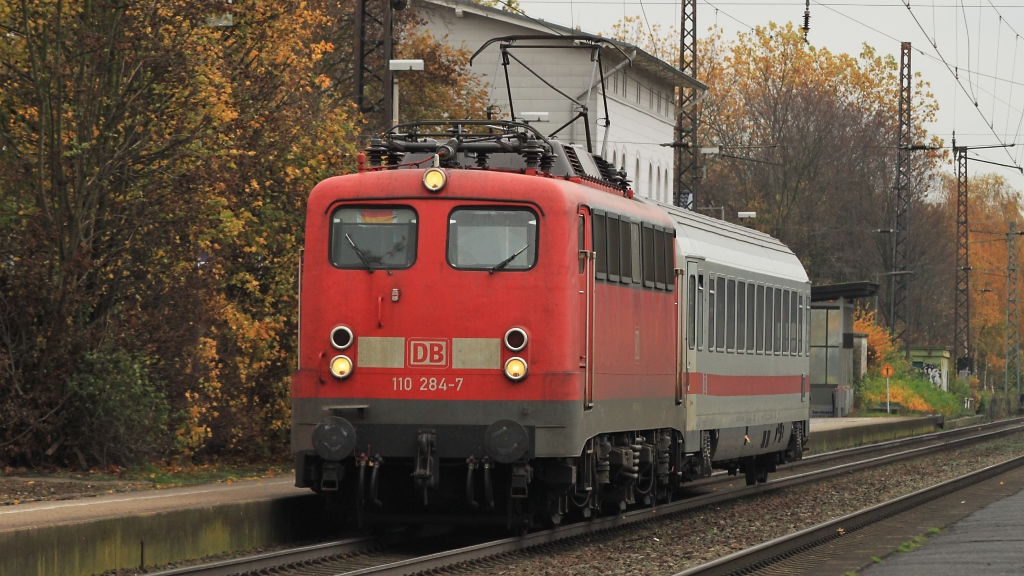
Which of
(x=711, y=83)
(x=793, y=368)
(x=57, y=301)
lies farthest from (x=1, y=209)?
(x=711, y=83)

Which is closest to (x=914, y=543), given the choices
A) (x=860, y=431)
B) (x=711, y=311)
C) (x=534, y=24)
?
(x=711, y=311)

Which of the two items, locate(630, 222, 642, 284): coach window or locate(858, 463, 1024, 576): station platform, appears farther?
locate(630, 222, 642, 284): coach window

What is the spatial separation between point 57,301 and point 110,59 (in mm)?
2956

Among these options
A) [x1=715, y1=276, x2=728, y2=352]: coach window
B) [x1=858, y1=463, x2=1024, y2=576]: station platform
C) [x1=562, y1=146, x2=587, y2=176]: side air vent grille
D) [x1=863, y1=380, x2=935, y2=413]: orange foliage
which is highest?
[x1=562, y1=146, x2=587, y2=176]: side air vent grille

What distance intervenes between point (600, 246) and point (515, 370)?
1785 millimetres

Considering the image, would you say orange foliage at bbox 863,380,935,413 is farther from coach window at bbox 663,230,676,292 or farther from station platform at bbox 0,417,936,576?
station platform at bbox 0,417,936,576

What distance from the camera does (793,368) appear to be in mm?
24703

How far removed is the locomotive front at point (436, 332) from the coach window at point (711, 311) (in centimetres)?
526

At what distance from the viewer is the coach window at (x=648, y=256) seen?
17.1 meters

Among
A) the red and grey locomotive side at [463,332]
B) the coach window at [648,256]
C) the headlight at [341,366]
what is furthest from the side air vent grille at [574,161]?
the headlight at [341,366]

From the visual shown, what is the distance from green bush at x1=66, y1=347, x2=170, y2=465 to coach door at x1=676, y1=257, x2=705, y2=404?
634cm

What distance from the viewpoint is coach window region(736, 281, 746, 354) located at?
21250 millimetres

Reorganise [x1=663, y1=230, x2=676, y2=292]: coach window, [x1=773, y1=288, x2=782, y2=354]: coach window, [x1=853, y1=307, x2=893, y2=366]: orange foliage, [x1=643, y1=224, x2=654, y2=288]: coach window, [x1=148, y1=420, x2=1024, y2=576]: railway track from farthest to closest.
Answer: [x1=853, y1=307, x2=893, y2=366]: orange foliage
[x1=773, y1=288, x2=782, y2=354]: coach window
[x1=663, y1=230, x2=676, y2=292]: coach window
[x1=643, y1=224, x2=654, y2=288]: coach window
[x1=148, y1=420, x2=1024, y2=576]: railway track

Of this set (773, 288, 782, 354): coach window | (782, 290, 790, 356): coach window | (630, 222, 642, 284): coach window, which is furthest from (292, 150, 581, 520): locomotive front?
(782, 290, 790, 356): coach window
